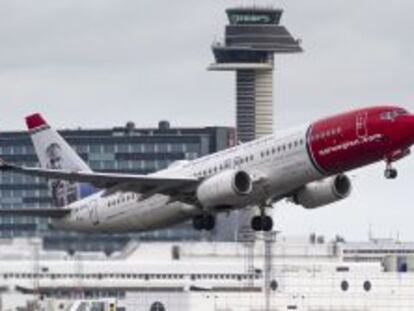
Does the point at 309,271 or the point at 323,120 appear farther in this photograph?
the point at 309,271

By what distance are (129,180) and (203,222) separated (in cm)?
486

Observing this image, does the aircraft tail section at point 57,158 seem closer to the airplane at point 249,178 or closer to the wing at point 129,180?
the airplane at point 249,178

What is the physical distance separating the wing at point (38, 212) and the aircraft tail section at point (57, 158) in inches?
122

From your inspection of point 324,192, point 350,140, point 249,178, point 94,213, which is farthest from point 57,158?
point 350,140

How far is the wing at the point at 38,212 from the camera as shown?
4657 inches

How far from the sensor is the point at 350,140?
107 metres

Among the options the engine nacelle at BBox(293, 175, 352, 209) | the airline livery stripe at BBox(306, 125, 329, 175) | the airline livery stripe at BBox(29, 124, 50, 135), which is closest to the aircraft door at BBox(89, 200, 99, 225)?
→ the airline livery stripe at BBox(29, 124, 50, 135)

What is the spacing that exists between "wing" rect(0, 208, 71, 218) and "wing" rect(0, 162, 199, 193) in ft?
Result: 16.6

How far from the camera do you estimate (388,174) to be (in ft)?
349

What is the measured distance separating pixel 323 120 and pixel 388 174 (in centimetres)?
465

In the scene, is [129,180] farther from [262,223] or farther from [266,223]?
[266,223]

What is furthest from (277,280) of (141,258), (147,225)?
(147,225)

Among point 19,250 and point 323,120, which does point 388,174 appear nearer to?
point 323,120

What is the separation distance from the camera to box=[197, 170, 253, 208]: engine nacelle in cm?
11019
